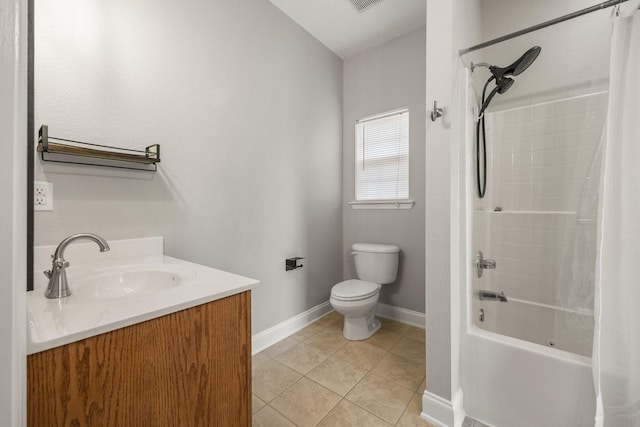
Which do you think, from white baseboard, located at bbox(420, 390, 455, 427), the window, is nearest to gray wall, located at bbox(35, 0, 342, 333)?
the window

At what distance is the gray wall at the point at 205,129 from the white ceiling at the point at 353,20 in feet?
0.37

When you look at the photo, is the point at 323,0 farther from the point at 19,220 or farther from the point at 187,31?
the point at 19,220

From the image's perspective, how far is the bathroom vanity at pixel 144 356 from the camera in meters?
0.56

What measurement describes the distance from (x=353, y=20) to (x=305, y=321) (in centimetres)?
260

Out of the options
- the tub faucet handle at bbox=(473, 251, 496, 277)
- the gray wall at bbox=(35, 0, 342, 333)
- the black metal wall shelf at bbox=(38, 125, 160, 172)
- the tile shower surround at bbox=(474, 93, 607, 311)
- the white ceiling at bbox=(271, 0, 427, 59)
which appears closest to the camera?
the black metal wall shelf at bbox=(38, 125, 160, 172)

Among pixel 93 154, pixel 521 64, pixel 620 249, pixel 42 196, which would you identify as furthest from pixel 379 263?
pixel 42 196

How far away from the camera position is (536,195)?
1663 millimetres

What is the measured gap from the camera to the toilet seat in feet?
6.37

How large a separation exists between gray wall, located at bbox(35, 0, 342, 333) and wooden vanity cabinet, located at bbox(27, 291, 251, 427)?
2.67 feet

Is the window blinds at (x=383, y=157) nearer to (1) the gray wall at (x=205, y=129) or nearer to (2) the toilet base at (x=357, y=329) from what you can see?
(1) the gray wall at (x=205, y=129)

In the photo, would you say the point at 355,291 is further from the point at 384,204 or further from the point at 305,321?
the point at 384,204

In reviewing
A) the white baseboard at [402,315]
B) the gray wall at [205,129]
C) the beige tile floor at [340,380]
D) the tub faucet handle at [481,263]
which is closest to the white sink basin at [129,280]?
the gray wall at [205,129]

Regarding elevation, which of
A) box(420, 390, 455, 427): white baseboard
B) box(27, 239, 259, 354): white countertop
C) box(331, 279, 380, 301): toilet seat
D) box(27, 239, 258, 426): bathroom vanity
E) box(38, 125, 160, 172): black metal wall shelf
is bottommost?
box(420, 390, 455, 427): white baseboard

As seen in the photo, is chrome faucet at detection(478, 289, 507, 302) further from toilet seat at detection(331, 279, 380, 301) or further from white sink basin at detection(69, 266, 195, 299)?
white sink basin at detection(69, 266, 195, 299)
